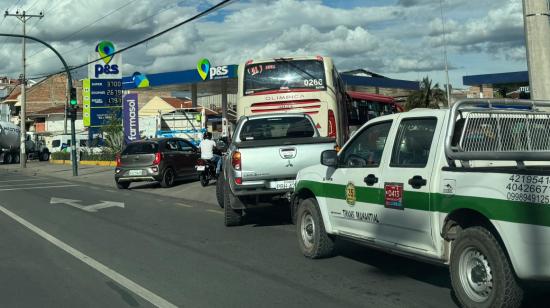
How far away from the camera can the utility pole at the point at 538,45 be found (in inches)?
355

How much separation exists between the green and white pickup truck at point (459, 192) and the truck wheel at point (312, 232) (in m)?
0.17

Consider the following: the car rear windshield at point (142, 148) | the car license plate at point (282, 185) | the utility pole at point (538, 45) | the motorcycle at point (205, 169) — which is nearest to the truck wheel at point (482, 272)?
the utility pole at point (538, 45)

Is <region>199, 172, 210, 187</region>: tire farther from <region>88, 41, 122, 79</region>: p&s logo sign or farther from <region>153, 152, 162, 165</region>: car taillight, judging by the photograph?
<region>88, 41, 122, 79</region>: p&s logo sign

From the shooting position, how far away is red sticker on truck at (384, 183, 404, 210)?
19.7ft

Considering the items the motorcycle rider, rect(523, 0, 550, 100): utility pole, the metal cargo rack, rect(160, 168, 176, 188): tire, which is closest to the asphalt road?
the metal cargo rack

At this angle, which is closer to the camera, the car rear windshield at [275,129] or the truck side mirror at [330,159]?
the truck side mirror at [330,159]

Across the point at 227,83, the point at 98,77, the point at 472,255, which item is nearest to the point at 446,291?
the point at 472,255

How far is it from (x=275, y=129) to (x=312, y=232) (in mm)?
3795

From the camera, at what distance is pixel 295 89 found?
15148mm

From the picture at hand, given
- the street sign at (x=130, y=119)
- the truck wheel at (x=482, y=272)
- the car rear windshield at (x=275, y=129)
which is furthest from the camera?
the street sign at (x=130, y=119)

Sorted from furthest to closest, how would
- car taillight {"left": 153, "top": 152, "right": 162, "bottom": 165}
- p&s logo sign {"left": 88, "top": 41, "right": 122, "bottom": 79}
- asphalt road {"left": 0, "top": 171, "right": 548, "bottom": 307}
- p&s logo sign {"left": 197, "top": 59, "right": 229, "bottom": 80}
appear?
p&s logo sign {"left": 88, "top": 41, "right": 122, "bottom": 79}
p&s logo sign {"left": 197, "top": 59, "right": 229, "bottom": 80}
car taillight {"left": 153, "top": 152, "right": 162, "bottom": 165}
asphalt road {"left": 0, "top": 171, "right": 548, "bottom": 307}

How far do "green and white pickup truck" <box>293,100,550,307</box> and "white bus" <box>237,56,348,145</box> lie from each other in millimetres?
7591

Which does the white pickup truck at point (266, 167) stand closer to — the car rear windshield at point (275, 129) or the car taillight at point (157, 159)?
the car rear windshield at point (275, 129)

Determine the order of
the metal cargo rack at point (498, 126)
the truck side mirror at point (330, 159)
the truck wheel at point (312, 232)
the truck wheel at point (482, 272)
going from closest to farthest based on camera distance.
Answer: the truck wheel at point (482, 272) → the metal cargo rack at point (498, 126) → the truck side mirror at point (330, 159) → the truck wheel at point (312, 232)
